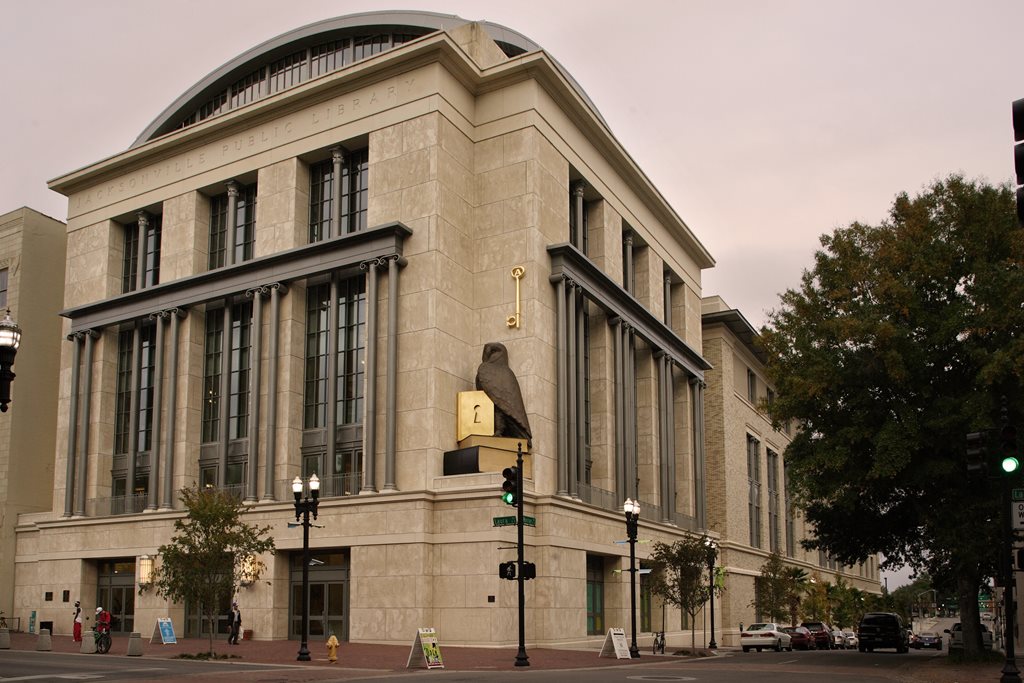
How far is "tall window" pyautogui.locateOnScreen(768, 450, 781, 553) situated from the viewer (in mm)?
82375

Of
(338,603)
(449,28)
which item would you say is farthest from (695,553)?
(449,28)

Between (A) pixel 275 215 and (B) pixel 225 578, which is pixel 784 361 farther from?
(A) pixel 275 215

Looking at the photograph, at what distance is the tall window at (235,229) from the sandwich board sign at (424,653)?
88.3ft

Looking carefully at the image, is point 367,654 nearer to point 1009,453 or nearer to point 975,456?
point 975,456

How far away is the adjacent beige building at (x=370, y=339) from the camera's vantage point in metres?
42.1

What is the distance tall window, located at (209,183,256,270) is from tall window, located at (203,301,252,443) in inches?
110

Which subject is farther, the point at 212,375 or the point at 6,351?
the point at 212,375

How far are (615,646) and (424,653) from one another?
10.0m

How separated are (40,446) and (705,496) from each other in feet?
127

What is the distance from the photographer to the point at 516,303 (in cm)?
4444

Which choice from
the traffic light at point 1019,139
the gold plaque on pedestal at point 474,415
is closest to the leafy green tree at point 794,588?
the gold plaque on pedestal at point 474,415

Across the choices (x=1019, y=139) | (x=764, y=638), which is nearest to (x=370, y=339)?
(x=764, y=638)

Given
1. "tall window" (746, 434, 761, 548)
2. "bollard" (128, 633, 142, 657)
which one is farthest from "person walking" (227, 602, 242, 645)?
"tall window" (746, 434, 761, 548)

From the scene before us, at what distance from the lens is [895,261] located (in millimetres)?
36062
